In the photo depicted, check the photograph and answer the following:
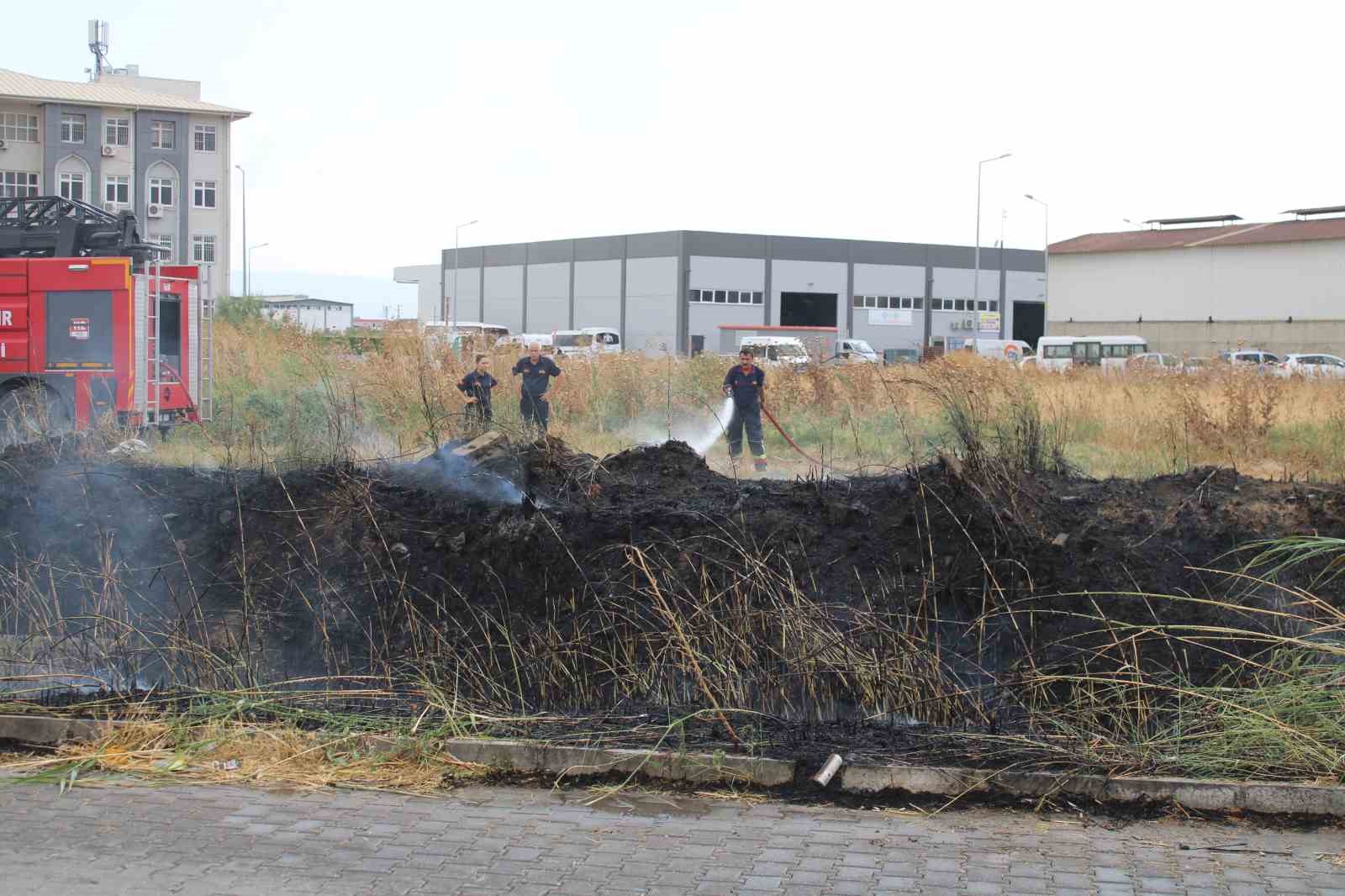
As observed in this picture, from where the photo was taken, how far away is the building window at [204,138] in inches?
2405

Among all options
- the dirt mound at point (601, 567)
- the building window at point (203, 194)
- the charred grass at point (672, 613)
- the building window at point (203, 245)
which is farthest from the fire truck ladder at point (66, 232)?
the building window at point (203, 194)

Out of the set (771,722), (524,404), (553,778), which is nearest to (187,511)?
(553,778)

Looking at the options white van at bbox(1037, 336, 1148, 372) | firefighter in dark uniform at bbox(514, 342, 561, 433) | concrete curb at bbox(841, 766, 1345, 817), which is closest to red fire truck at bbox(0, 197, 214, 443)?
firefighter in dark uniform at bbox(514, 342, 561, 433)

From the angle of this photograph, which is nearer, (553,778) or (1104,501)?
(553,778)

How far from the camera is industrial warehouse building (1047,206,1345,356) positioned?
5359cm

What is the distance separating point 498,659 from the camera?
21.2ft

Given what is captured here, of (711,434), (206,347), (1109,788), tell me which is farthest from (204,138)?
(1109,788)

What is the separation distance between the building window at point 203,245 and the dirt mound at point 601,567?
2271 inches

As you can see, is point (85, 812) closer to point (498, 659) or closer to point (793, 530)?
point (498, 659)

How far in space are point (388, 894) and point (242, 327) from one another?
86.5ft

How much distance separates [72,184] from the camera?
58594mm

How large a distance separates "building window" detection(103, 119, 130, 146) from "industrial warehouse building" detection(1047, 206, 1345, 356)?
45198 millimetres

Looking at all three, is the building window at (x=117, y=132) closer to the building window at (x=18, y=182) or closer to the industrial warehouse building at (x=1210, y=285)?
the building window at (x=18, y=182)

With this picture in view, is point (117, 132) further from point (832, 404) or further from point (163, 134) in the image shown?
point (832, 404)
